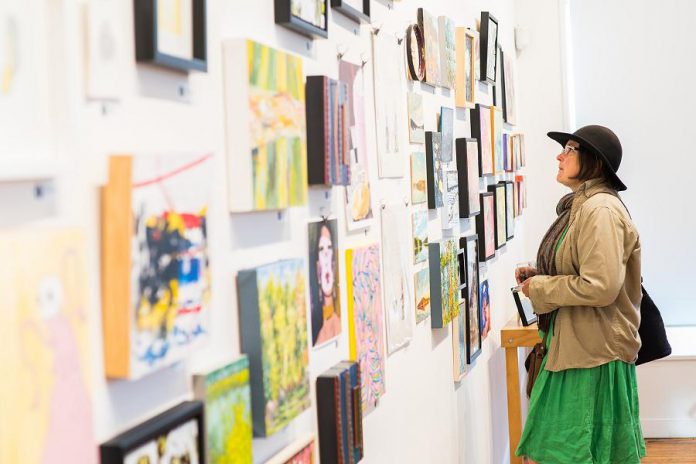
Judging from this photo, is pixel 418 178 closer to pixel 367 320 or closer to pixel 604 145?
pixel 367 320

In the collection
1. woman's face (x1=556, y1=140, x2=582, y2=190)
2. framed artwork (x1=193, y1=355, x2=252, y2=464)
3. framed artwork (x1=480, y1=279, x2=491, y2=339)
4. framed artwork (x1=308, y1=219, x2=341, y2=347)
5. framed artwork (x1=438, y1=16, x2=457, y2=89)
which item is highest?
framed artwork (x1=438, y1=16, x2=457, y2=89)

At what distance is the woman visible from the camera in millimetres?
3336

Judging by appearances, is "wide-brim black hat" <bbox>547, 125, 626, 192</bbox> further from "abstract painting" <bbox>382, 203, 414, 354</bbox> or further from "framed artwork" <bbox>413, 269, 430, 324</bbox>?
"abstract painting" <bbox>382, 203, 414, 354</bbox>

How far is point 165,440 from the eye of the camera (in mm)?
1225

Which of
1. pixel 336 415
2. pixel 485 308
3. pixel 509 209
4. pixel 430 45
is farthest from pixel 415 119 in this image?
pixel 509 209

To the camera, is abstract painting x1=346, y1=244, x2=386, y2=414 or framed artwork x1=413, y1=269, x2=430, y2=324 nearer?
abstract painting x1=346, y1=244, x2=386, y2=414

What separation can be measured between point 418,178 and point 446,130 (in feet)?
1.77

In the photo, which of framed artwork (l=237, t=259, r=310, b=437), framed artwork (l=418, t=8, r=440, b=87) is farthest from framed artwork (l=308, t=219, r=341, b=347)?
framed artwork (l=418, t=8, r=440, b=87)

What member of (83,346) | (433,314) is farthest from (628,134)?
(83,346)

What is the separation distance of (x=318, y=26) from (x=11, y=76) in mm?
982

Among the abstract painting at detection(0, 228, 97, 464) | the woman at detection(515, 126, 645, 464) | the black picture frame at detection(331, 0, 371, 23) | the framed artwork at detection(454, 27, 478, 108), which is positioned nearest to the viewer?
the abstract painting at detection(0, 228, 97, 464)

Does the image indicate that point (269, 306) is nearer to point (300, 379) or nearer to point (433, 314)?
point (300, 379)

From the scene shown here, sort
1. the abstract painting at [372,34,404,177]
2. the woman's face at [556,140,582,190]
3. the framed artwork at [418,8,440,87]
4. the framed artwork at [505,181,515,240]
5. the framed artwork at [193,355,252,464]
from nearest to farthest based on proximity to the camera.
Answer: the framed artwork at [193,355,252,464] → the abstract painting at [372,34,404,177] → the framed artwork at [418,8,440,87] → the woman's face at [556,140,582,190] → the framed artwork at [505,181,515,240]

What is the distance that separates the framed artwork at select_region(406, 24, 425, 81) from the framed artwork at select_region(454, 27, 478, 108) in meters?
0.73
